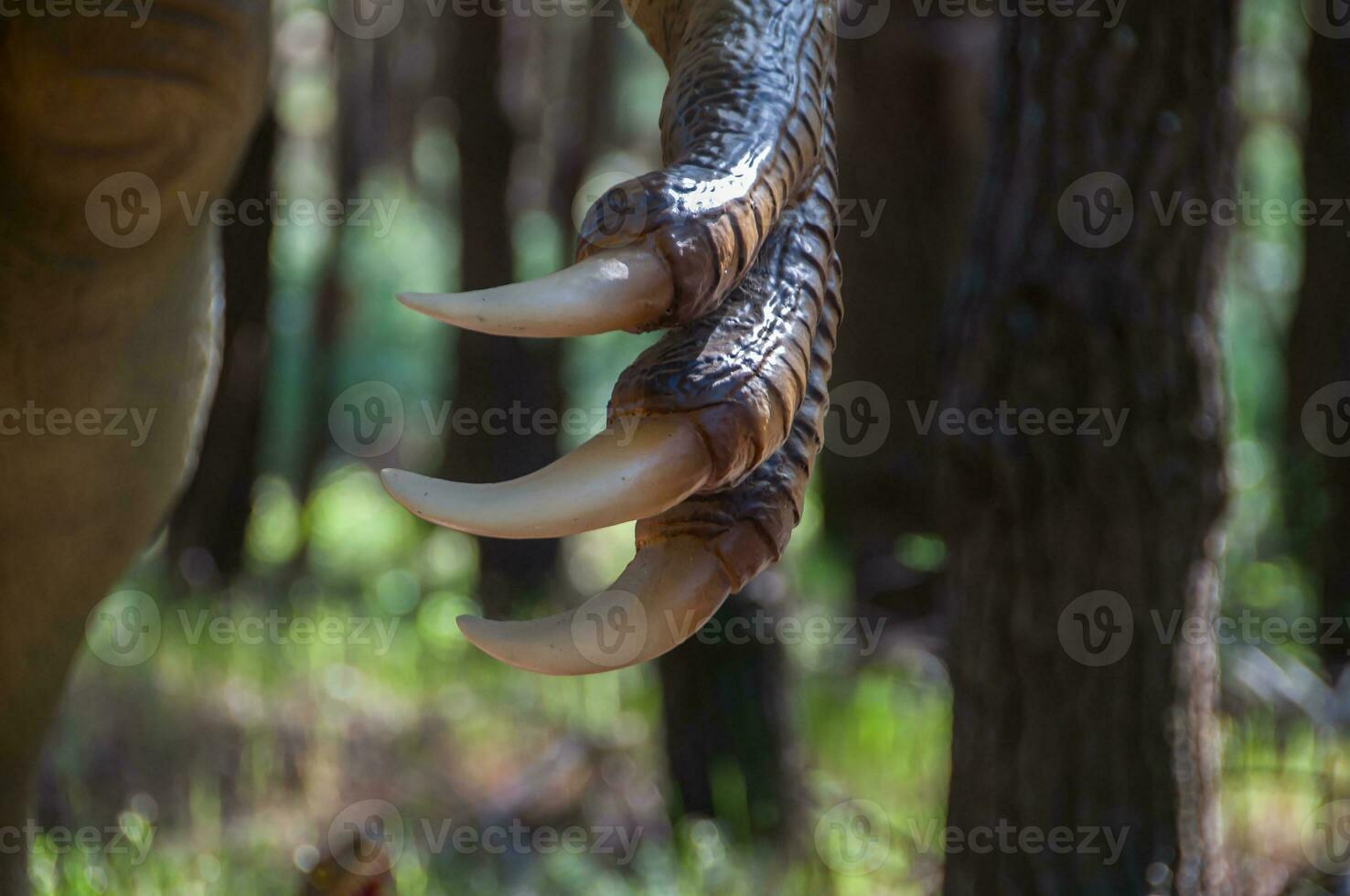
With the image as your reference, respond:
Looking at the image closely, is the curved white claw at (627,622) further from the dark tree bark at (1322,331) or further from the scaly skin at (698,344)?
the dark tree bark at (1322,331)

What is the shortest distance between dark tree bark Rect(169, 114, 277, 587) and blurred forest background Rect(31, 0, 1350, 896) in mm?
15

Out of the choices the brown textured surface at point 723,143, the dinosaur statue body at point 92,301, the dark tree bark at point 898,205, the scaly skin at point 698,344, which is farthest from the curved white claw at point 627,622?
the dark tree bark at point 898,205

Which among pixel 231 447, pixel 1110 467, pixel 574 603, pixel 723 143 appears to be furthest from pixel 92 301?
pixel 574 603

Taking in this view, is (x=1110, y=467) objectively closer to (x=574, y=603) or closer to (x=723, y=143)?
(x=723, y=143)

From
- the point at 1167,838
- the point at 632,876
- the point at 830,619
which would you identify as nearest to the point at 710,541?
the point at 1167,838

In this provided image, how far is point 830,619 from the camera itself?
5488 mm

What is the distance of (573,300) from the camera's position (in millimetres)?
940

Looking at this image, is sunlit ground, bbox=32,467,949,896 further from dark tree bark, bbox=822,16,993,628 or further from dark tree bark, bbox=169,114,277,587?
dark tree bark, bbox=822,16,993,628

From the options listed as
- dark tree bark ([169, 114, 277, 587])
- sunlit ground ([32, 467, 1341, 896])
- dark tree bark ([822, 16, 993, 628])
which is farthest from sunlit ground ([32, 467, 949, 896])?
dark tree bark ([822, 16, 993, 628])

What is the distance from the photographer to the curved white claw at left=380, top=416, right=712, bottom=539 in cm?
94

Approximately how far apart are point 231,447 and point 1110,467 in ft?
15.6

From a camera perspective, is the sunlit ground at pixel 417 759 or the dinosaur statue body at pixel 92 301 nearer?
the dinosaur statue body at pixel 92 301

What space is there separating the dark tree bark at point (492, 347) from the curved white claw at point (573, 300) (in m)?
5.62

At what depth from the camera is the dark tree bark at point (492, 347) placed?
6.70 meters
